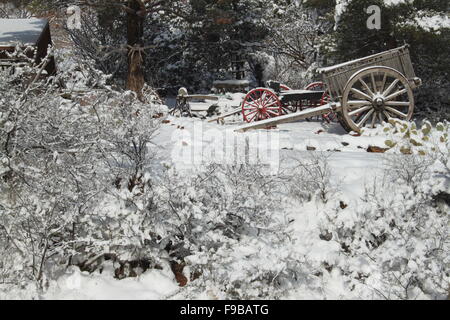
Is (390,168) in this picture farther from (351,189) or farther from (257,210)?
(257,210)

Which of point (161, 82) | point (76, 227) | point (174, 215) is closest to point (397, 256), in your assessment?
point (174, 215)

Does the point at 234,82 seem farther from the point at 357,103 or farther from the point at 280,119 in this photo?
the point at 357,103

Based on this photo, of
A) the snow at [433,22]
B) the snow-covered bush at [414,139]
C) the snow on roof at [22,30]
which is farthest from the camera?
the snow on roof at [22,30]

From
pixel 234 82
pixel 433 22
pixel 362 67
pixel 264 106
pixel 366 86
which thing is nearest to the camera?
pixel 366 86

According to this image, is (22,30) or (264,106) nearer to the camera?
(264,106)

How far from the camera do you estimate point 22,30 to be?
13.9 meters

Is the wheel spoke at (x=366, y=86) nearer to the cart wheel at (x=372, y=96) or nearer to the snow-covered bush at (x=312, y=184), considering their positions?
the cart wheel at (x=372, y=96)

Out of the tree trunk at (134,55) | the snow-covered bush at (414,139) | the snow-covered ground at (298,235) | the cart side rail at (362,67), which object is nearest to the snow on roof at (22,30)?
the tree trunk at (134,55)

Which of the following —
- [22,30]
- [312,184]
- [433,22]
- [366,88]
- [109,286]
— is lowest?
[109,286]

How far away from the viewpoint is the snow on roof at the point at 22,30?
12.8 m

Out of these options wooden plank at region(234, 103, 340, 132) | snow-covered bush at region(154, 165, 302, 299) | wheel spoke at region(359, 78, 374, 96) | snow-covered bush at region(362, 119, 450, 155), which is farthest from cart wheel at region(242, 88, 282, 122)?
snow-covered bush at region(154, 165, 302, 299)

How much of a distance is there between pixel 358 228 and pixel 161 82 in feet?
41.9

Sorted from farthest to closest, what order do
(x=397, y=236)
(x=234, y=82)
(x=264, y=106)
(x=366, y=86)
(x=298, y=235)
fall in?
(x=234, y=82) < (x=264, y=106) < (x=366, y=86) < (x=298, y=235) < (x=397, y=236)

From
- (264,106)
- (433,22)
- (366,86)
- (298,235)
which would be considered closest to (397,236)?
(298,235)
